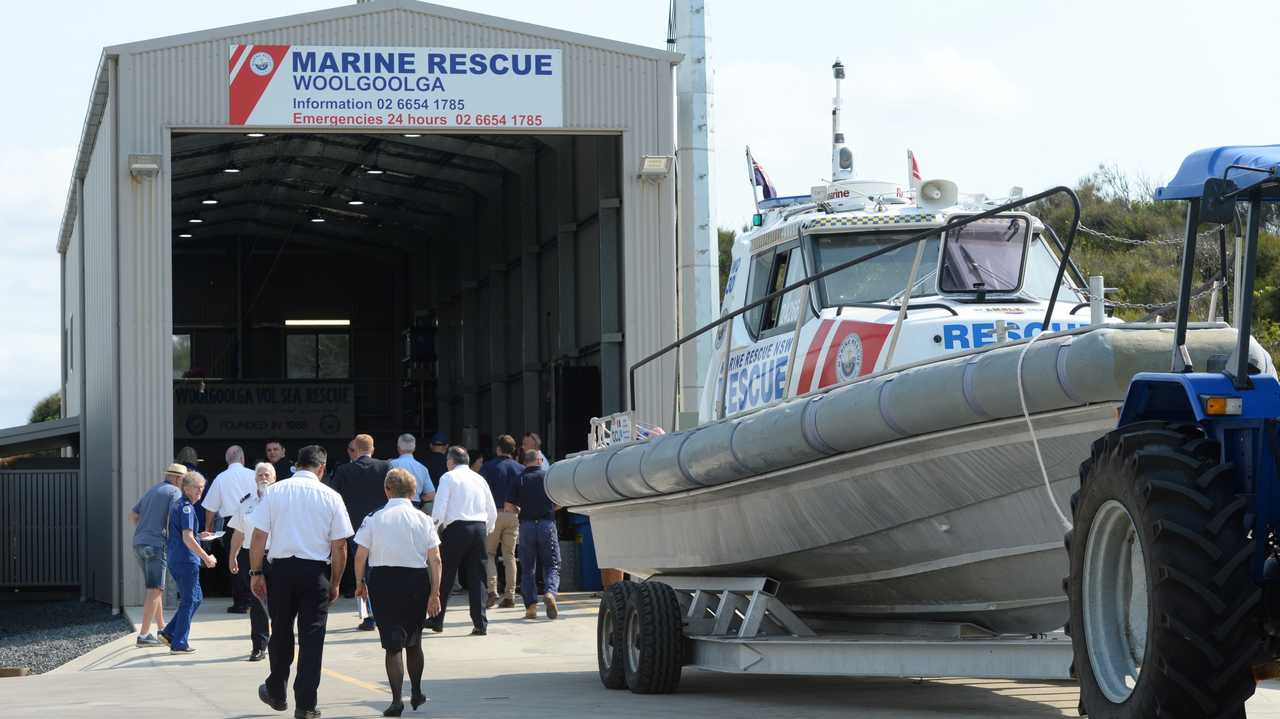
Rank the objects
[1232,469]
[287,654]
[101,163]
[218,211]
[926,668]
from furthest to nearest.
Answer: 1. [218,211]
2. [101,163]
3. [287,654]
4. [926,668]
5. [1232,469]

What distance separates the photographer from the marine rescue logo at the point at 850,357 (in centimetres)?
958

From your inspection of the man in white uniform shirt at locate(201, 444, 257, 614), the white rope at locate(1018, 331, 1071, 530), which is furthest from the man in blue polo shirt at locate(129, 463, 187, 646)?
the white rope at locate(1018, 331, 1071, 530)

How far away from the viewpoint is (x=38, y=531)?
25.6m

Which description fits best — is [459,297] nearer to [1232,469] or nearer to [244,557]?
[244,557]

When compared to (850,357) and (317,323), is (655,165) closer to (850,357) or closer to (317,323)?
(850,357)

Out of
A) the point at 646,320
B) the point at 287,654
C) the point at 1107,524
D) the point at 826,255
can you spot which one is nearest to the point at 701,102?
the point at 646,320

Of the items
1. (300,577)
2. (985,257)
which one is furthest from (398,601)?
(985,257)

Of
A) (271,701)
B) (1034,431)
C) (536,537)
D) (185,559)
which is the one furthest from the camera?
(536,537)

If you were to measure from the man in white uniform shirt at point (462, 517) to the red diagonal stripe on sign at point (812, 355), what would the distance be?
505 centimetres

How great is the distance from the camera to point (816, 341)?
33.1 ft

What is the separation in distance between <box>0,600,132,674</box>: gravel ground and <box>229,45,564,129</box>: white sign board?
Answer: 5.63m

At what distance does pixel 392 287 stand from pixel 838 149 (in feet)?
104

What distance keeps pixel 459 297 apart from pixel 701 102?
1775 cm

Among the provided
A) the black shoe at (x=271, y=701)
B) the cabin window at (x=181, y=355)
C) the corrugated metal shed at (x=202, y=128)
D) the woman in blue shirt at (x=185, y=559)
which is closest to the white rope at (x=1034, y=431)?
the black shoe at (x=271, y=701)
